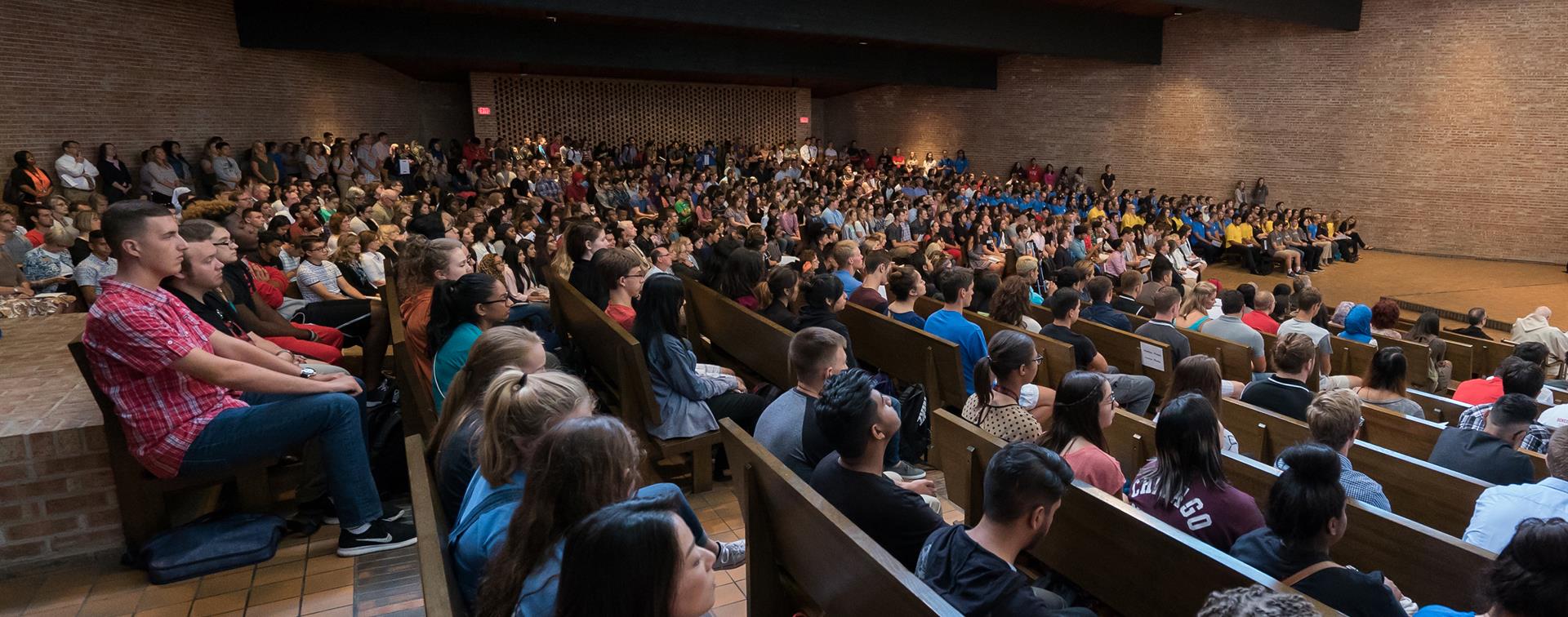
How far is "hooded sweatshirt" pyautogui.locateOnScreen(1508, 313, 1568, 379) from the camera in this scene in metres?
6.85

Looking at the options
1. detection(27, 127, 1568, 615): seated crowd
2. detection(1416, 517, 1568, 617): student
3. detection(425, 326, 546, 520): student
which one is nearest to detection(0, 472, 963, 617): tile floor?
detection(27, 127, 1568, 615): seated crowd

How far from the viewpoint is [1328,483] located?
185cm

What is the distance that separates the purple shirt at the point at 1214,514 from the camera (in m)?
2.17

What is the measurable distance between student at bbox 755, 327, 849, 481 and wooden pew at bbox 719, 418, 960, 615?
0.64 feet

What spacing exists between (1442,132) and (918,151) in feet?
34.6

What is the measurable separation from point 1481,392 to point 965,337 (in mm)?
2868

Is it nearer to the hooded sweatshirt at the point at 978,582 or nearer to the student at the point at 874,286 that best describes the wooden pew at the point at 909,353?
the student at the point at 874,286

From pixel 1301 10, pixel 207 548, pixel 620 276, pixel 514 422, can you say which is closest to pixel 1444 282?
pixel 1301 10

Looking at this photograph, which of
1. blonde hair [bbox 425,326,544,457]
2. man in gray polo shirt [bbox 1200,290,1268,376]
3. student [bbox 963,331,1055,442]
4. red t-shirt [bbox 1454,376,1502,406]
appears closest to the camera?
blonde hair [bbox 425,326,544,457]

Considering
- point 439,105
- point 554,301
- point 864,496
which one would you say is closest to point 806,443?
point 864,496

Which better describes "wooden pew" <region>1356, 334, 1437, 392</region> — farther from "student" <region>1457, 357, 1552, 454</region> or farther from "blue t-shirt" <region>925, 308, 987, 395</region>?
"blue t-shirt" <region>925, 308, 987, 395</region>

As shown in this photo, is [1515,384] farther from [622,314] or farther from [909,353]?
[622,314]

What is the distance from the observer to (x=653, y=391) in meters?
3.33

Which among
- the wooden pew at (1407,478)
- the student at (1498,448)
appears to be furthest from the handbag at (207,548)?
the student at (1498,448)
